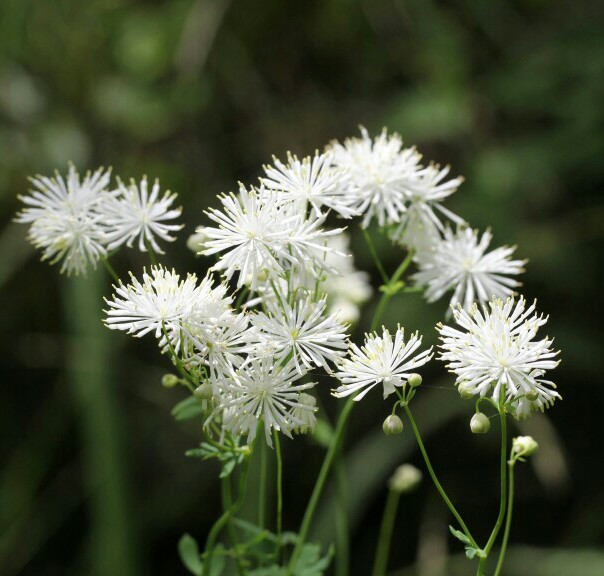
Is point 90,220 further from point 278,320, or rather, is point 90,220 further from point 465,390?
point 465,390

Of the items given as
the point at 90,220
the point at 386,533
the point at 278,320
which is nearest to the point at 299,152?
the point at 386,533

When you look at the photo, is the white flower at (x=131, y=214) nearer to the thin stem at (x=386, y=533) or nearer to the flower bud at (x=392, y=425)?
the flower bud at (x=392, y=425)

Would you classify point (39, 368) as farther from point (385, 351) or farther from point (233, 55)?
point (385, 351)

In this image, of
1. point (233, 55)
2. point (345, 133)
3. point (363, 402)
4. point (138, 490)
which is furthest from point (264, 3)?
point (138, 490)

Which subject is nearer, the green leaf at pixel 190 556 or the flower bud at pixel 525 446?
the flower bud at pixel 525 446

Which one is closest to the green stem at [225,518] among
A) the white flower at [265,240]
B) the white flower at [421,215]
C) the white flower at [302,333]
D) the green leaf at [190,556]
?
the green leaf at [190,556]

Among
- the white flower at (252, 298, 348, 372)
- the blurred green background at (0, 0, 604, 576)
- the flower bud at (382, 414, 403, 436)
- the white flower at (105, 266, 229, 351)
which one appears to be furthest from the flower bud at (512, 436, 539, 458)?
the blurred green background at (0, 0, 604, 576)
